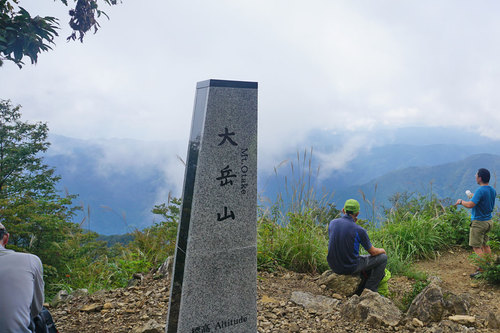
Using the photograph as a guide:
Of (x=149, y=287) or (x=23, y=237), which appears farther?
(x=23, y=237)

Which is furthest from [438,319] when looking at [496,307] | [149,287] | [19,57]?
[19,57]

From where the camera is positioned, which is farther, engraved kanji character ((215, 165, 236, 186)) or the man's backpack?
engraved kanji character ((215, 165, 236, 186))

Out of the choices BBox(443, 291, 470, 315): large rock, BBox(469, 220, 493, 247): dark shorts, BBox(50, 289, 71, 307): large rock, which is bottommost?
BBox(50, 289, 71, 307): large rock

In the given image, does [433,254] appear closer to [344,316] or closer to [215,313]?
[344,316]

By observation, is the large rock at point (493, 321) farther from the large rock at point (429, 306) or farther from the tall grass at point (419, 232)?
the tall grass at point (419, 232)

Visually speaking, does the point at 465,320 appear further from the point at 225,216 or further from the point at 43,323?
the point at 43,323

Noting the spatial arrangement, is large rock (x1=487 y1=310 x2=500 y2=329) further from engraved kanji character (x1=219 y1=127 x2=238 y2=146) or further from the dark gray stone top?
the dark gray stone top

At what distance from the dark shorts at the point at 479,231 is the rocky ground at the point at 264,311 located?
114cm

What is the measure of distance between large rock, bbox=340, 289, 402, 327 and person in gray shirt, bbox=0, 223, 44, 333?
278 cm

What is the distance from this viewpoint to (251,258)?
3.20m

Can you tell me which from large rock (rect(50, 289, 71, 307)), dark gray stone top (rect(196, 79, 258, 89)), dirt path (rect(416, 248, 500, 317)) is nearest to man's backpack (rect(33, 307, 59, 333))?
large rock (rect(50, 289, 71, 307))

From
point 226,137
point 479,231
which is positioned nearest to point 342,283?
point 226,137

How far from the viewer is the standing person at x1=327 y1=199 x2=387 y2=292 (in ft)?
15.8

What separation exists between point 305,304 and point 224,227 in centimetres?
172
